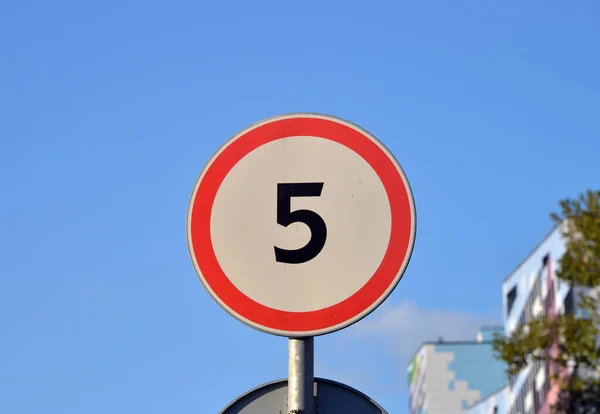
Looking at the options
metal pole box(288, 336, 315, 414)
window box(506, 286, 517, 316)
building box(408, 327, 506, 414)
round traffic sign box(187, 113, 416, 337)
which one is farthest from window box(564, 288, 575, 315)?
building box(408, 327, 506, 414)

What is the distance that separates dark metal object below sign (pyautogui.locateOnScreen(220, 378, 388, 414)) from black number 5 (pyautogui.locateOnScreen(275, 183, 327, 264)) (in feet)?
1.27

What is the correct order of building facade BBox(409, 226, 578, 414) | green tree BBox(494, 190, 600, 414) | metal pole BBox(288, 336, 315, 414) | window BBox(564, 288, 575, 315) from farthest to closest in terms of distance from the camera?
building facade BBox(409, 226, 578, 414) → window BBox(564, 288, 575, 315) → green tree BBox(494, 190, 600, 414) → metal pole BBox(288, 336, 315, 414)

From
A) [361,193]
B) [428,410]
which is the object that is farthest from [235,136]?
[428,410]

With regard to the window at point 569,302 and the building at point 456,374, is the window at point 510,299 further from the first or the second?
the building at point 456,374

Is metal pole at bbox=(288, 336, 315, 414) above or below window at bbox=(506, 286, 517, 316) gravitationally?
below

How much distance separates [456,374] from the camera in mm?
100500

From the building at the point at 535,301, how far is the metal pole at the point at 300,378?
41532 mm

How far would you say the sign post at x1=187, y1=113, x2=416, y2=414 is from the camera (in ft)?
11.4

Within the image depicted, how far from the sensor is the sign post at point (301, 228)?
3.46 m

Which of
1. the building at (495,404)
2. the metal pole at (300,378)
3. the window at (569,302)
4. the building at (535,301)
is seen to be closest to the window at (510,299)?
the building at (535,301)

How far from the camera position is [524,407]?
59.4 m

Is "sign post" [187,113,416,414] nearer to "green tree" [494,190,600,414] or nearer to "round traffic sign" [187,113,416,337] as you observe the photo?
"round traffic sign" [187,113,416,337]

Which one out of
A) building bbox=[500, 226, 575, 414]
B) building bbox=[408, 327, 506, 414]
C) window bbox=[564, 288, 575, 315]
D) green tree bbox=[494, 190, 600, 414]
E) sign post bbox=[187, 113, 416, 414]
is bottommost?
sign post bbox=[187, 113, 416, 414]

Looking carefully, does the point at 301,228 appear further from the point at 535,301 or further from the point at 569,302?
the point at 535,301
